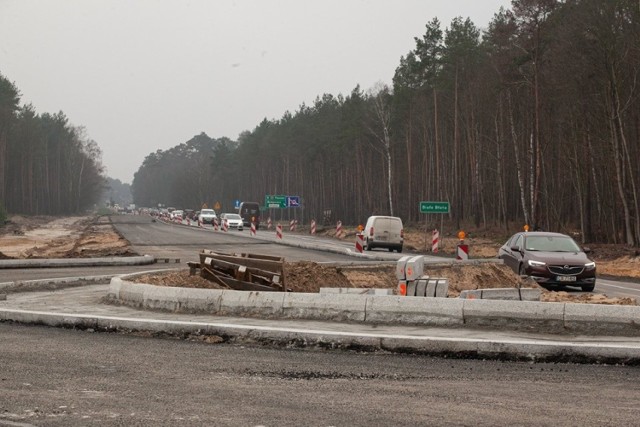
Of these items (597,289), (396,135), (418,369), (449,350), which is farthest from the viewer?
(396,135)

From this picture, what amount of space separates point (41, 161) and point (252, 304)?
144761 millimetres

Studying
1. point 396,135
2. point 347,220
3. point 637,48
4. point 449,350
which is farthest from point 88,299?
point 347,220

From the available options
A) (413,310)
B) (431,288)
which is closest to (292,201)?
(431,288)

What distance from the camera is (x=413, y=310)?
36.2 ft

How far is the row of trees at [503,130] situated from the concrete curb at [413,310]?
98.4ft

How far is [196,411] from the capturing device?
6258 millimetres

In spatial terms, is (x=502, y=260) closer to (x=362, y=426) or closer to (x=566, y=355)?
(x=566, y=355)

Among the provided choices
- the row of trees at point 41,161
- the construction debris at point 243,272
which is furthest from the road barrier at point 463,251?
the row of trees at point 41,161

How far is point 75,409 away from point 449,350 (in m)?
4.49

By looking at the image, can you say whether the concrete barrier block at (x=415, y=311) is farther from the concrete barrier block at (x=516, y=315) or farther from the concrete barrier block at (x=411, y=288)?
the concrete barrier block at (x=411, y=288)

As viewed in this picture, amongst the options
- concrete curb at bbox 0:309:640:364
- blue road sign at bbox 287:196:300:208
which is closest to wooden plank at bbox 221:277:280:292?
concrete curb at bbox 0:309:640:364

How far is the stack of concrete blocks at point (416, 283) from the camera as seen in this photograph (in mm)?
13375

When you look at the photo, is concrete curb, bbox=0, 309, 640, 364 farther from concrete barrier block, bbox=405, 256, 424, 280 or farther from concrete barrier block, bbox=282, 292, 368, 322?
concrete barrier block, bbox=405, 256, 424, 280

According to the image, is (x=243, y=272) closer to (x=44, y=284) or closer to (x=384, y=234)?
(x=44, y=284)
